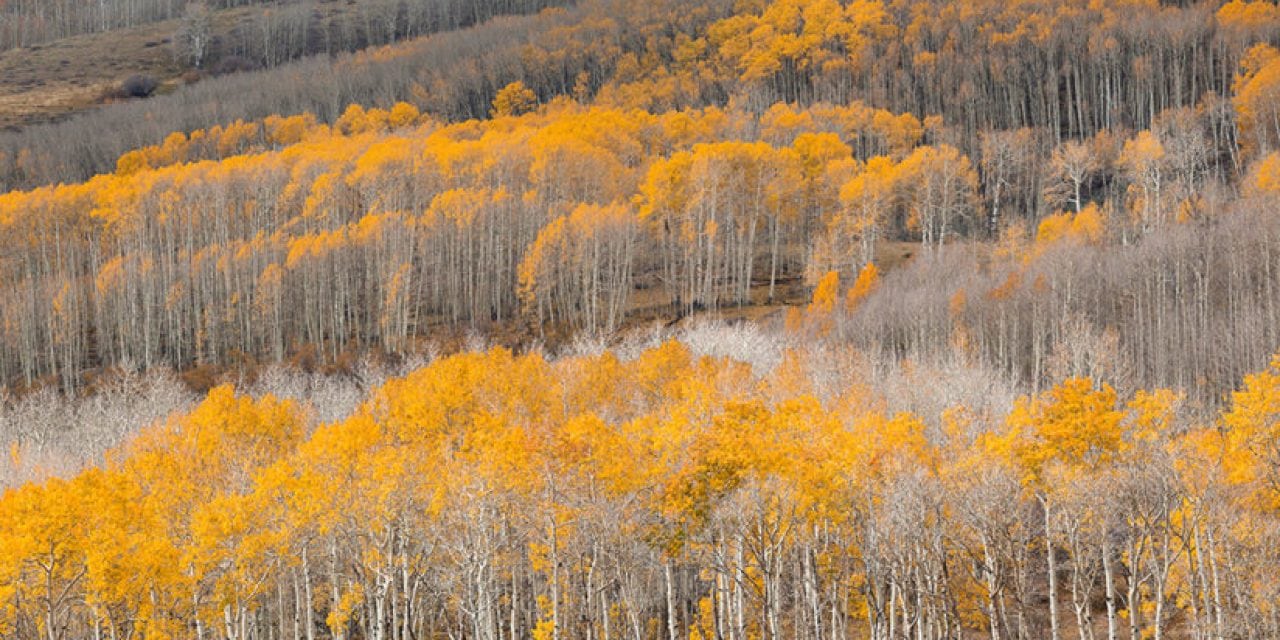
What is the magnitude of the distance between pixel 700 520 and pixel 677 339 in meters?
47.4

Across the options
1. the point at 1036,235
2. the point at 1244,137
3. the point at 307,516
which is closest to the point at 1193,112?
the point at 1244,137

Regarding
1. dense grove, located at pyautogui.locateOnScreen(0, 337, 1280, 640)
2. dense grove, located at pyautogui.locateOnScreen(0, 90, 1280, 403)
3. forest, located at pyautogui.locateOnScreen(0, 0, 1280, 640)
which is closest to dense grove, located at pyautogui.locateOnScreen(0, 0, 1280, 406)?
dense grove, located at pyautogui.locateOnScreen(0, 90, 1280, 403)

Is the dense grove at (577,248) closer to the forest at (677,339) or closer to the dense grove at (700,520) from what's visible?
the forest at (677,339)

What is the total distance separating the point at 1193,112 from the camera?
4835 inches

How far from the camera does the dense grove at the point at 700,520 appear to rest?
37.3m

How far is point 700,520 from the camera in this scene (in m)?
39.3

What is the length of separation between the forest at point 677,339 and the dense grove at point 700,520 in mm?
219

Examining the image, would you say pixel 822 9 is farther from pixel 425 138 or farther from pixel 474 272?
pixel 474 272

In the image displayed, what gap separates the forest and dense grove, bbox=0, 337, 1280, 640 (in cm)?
22

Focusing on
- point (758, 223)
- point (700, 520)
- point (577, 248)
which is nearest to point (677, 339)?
point (577, 248)

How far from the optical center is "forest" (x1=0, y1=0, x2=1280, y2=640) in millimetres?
39250

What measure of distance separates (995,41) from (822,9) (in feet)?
115

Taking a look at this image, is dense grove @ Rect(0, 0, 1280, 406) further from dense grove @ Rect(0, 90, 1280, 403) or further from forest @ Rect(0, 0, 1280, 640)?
forest @ Rect(0, 0, 1280, 640)

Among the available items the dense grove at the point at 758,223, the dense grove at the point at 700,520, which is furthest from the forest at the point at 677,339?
the dense grove at the point at 758,223
